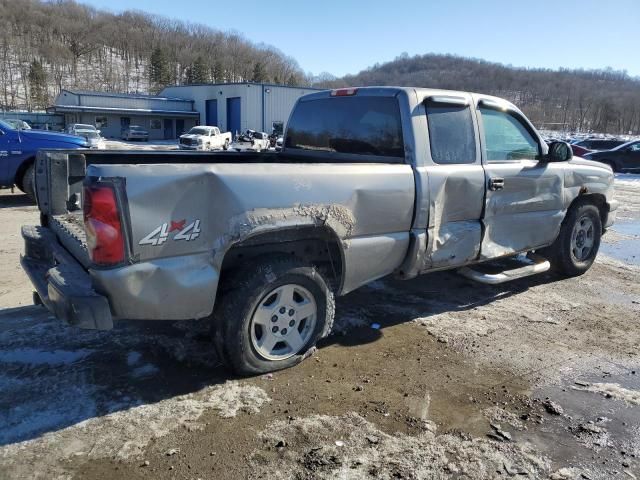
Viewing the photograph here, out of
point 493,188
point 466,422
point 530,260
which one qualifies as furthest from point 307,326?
point 530,260

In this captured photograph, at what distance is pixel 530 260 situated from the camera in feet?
20.3

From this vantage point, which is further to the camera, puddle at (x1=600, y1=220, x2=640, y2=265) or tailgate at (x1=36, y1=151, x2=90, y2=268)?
puddle at (x1=600, y1=220, x2=640, y2=265)

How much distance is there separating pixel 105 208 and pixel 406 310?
3.12m

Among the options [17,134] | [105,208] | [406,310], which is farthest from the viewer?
[17,134]

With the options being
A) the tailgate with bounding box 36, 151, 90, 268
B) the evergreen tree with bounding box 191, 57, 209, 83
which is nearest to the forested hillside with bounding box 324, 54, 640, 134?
the evergreen tree with bounding box 191, 57, 209, 83

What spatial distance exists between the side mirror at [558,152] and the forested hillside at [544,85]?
10772cm

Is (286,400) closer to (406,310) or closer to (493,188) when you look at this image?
(406,310)

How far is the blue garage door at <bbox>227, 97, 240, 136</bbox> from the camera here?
183 feet

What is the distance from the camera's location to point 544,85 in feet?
464

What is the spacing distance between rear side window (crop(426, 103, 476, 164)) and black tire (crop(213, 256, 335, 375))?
63.1 inches

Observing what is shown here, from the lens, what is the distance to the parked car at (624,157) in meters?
23.3

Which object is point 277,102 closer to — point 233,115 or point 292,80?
point 233,115

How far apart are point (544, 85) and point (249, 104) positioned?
381 feet

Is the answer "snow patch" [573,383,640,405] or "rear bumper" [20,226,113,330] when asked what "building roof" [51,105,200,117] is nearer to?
"rear bumper" [20,226,113,330]
